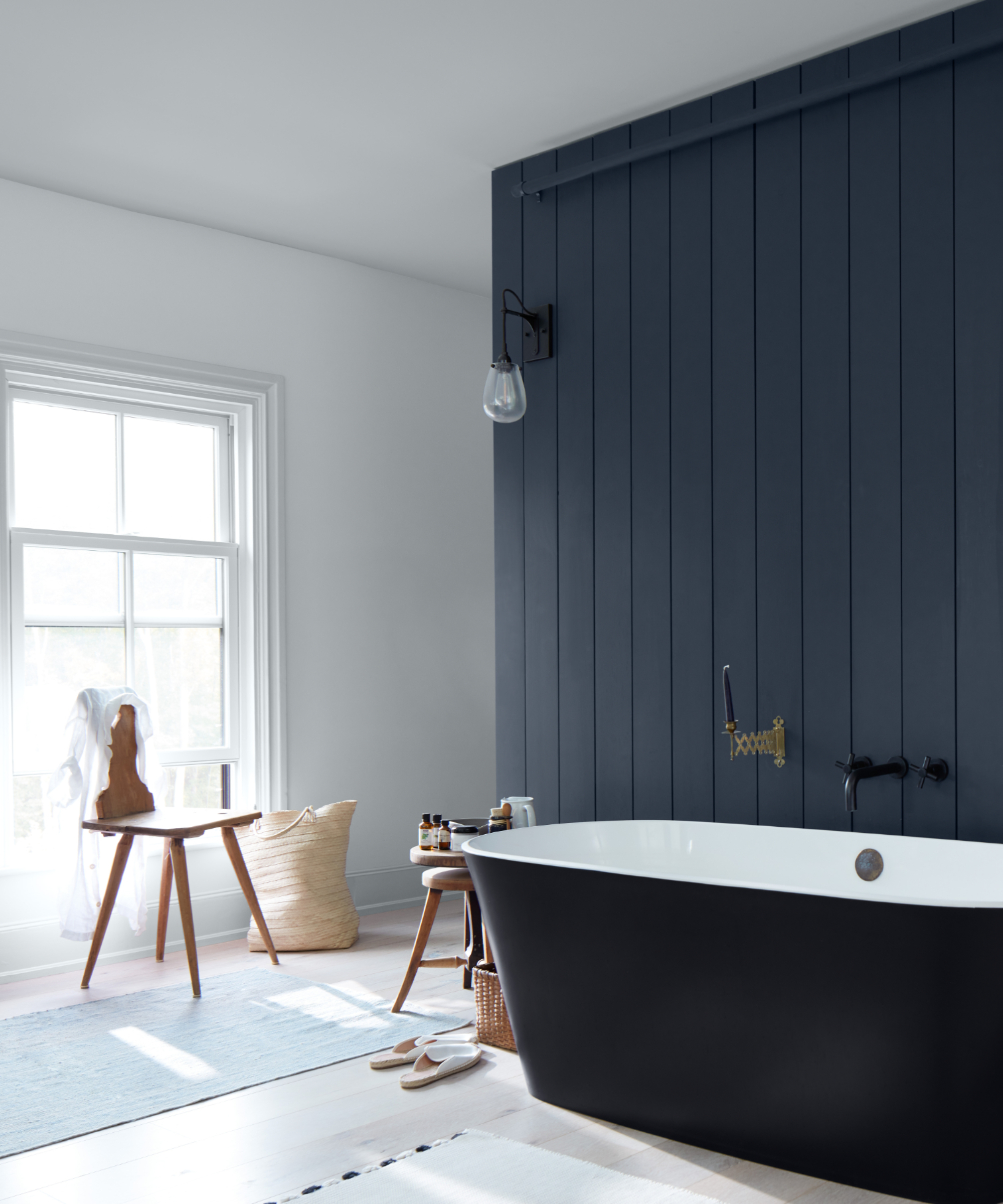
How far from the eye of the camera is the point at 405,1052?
10.5ft

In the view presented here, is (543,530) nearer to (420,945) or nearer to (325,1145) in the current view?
(420,945)

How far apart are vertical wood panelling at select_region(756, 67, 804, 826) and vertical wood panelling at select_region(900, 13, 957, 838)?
31 cm

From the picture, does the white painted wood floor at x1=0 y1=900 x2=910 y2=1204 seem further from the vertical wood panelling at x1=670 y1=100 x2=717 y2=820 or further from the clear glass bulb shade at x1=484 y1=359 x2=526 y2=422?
the clear glass bulb shade at x1=484 y1=359 x2=526 y2=422

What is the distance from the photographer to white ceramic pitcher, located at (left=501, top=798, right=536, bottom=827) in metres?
3.62

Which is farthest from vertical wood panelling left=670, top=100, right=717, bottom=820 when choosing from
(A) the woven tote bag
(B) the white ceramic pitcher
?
(A) the woven tote bag

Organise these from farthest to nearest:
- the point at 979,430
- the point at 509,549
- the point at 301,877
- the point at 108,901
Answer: the point at 301,877
the point at 509,549
the point at 108,901
the point at 979,430

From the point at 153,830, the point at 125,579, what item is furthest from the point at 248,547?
the point at 153,830

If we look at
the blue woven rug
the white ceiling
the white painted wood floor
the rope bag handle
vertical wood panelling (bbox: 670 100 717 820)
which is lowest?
the blue woven rug

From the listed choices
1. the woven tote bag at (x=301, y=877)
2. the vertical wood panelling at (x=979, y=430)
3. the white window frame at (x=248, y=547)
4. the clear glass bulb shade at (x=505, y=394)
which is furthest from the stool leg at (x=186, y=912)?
the vertical wood panelling at (x=979, y=430)

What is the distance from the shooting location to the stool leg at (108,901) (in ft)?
13.0

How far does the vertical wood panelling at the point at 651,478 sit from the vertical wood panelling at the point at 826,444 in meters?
0.46

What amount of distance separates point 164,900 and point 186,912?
1.48ft

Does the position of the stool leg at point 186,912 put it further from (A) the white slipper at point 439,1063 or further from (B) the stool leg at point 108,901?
(A) the white slipper at point 439,1063

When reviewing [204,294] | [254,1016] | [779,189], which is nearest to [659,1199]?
[254,1016]
